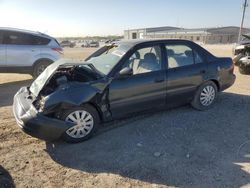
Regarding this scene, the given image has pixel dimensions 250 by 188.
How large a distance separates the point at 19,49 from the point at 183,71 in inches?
243

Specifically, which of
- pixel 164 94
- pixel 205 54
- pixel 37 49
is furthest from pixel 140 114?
pixel 37 49

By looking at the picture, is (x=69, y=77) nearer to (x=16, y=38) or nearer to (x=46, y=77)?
(x=46, y=77)

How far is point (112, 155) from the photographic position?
170 inches

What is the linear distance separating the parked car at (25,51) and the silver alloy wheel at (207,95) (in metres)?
5.99

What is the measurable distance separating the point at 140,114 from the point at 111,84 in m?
1.13

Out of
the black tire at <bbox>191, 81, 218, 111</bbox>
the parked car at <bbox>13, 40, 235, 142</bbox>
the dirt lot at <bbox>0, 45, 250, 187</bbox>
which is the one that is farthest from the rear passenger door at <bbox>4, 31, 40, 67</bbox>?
the black tire at <bbox>191, 81, 218, 111</bbox>

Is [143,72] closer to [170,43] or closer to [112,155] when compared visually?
[170,43]

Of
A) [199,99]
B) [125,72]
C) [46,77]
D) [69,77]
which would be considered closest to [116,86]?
[125,72]

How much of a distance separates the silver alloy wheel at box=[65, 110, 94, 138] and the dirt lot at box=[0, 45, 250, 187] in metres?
0.19

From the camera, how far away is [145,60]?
5418 mm

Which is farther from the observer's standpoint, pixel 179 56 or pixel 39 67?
pixel 39 67

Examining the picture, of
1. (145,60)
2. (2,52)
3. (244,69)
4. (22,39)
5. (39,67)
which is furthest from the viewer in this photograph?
(244,69)

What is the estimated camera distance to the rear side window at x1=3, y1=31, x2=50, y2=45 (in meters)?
9.47

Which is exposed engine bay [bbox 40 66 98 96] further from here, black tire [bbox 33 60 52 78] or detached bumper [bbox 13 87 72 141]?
black tire [bbox 33 60 52 78]
